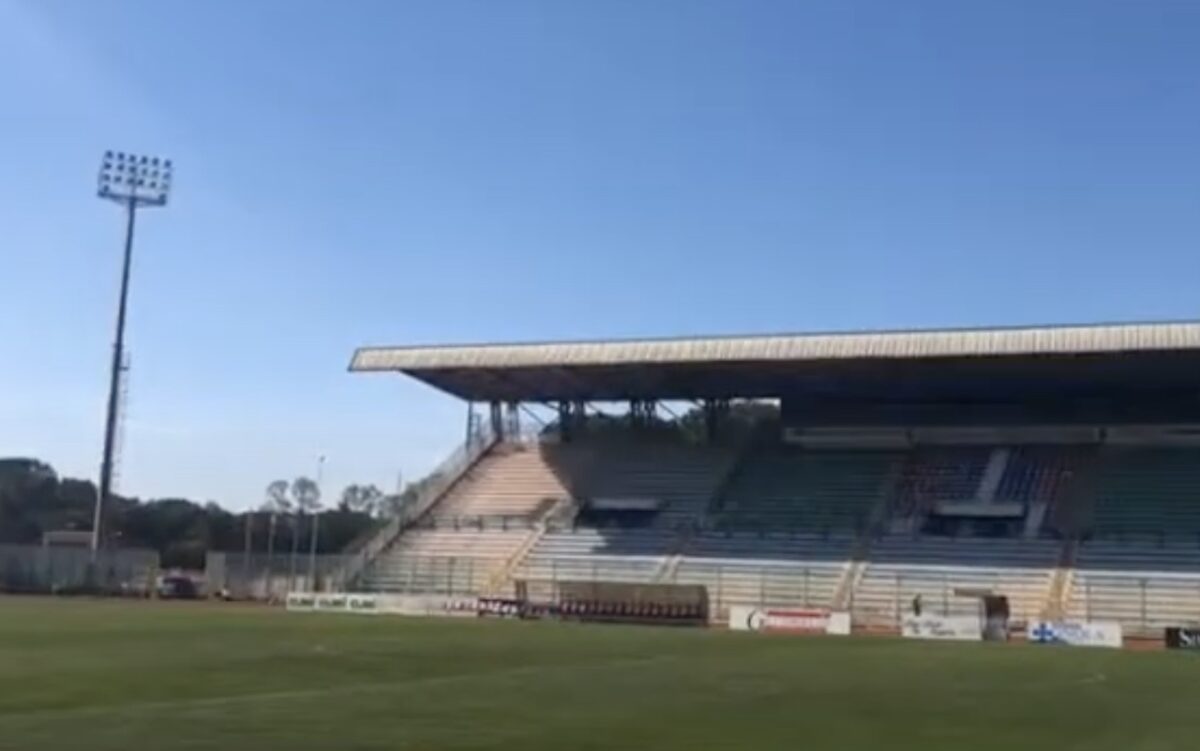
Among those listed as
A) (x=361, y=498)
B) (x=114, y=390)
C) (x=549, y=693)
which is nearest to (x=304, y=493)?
(x=361, y=498)

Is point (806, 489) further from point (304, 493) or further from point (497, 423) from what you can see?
point (304, 493)

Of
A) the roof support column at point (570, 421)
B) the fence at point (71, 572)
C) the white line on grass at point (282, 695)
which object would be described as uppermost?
the roof support column at point (570, 421)

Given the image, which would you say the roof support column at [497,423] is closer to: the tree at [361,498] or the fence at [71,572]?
the fence at [71,572]

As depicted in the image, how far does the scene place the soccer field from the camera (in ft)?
52.8

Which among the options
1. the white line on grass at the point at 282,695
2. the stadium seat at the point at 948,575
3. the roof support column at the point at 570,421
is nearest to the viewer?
the white line on grass at the point at 282,695

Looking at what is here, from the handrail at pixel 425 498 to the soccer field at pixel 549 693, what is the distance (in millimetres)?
26778

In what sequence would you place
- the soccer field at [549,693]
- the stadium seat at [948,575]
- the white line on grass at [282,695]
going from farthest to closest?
the stadium seat at [948,575], the white line on grass at [282,695], the soccer field at [549,693]

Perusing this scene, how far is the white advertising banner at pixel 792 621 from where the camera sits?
5175cm

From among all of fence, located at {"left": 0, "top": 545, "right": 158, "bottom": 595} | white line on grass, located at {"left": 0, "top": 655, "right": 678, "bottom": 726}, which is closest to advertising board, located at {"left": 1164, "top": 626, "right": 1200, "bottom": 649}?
white line on grass, located at {"left": 0, "top": 655, "right": 678, "bottom": 726}

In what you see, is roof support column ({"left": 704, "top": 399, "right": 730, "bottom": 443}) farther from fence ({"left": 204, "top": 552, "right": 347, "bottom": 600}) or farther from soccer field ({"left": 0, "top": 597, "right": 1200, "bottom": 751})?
soccer field ({"left": 0, "top": 597, "right": 1200, "bottom": 751})

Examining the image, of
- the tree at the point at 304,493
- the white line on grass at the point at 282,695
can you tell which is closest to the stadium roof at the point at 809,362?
the white line on grass at the point at 282,695

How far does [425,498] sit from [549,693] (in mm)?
49253

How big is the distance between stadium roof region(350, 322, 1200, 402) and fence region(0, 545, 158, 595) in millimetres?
18011

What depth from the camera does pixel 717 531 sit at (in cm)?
6275
